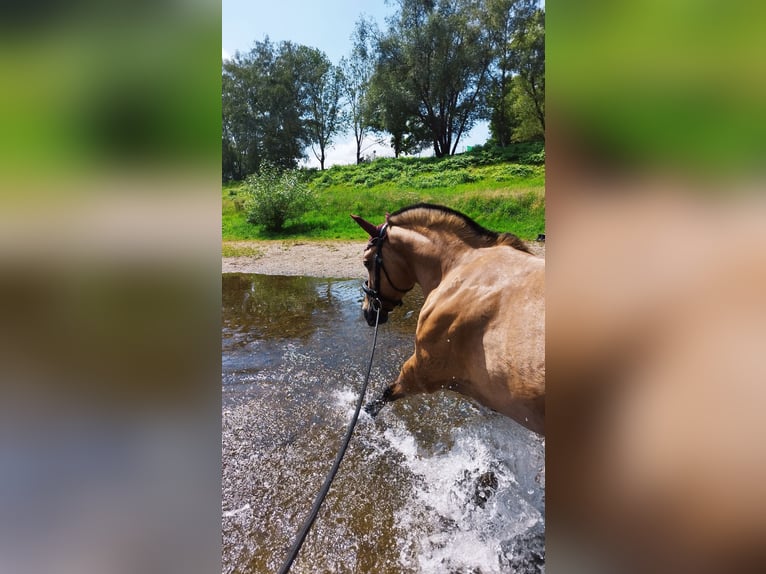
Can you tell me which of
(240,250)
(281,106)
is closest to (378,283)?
(240,250)

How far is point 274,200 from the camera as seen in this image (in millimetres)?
17719

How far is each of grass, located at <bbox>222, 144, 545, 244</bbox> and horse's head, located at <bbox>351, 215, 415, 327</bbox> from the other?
Result: 1093 cm

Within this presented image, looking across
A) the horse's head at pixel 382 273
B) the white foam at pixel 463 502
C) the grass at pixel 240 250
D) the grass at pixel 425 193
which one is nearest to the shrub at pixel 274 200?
the grass at pixel 425 193

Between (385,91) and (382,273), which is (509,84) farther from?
(382,273)

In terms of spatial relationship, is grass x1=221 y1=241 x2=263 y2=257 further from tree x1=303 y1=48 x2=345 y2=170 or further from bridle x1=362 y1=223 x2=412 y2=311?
tree x1=303 y1=48 x2=345 y2=170

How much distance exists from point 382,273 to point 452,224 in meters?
0.88

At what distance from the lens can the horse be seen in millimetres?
2324

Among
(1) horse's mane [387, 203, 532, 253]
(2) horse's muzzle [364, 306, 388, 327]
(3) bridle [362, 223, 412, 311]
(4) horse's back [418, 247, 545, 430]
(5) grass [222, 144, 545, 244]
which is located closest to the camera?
(4) horse's back [418, 247, 545, 430]

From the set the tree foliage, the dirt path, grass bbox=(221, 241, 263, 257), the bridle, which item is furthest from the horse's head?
the tree foliage

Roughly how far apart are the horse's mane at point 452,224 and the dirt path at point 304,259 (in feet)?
24.0

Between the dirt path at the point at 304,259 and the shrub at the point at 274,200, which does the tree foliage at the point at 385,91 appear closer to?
the shrub at the point at 274,200
